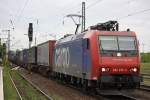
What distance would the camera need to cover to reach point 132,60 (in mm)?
19078

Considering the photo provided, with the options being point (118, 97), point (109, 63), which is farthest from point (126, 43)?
point (118, 97)

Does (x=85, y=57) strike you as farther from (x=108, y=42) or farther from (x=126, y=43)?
(x=126, y=43)

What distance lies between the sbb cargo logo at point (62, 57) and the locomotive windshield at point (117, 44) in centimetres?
631

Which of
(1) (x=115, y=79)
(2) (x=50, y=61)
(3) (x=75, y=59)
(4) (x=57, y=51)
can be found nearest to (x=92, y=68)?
(1) (x=115, y=79)

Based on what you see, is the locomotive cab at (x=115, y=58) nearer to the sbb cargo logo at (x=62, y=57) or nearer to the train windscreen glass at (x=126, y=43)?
the train windscreen glass at (x=126, y=43)

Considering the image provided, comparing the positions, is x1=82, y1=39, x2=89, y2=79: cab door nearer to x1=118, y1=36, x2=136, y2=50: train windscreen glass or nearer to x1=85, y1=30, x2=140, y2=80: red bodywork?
x1=85, y1=30, x2=140, y2=80: red bodywork

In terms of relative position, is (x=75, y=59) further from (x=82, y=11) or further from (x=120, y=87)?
(x=82, y=11)

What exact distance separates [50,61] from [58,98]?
1511 cm

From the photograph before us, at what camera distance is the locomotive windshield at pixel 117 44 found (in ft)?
62.8

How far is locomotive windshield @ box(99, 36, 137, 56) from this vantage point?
1916cm

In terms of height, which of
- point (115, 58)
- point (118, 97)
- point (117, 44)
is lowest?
point (118, 97)

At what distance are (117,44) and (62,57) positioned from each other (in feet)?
29.7

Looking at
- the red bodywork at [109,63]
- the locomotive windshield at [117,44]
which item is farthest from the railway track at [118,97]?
the locomotive windshield at [117,44]

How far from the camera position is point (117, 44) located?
1944cm
